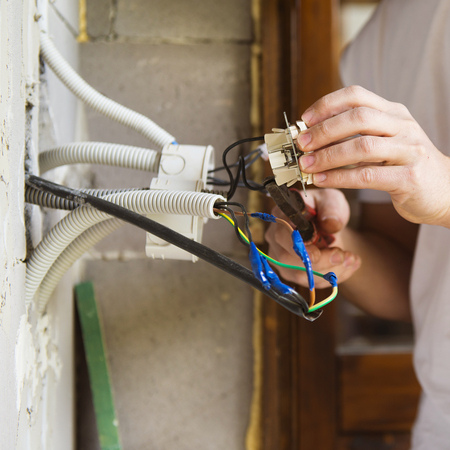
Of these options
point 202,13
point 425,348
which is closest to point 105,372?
point 425,348

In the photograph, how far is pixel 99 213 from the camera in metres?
0.53

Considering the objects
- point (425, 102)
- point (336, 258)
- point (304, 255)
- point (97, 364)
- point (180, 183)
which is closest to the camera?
point (304, 255)

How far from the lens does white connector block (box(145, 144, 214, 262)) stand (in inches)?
21.4

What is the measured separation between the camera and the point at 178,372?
98 cm

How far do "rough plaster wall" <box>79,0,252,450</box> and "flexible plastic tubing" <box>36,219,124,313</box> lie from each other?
1.16ft

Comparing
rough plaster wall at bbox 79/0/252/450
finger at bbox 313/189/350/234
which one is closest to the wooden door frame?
rough plaster wall at bbox 79/0/252/450

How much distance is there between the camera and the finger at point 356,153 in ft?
1.54

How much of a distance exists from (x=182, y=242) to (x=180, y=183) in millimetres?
111

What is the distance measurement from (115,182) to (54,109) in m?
0.24

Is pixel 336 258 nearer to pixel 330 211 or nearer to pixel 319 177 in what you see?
pixel 330 211

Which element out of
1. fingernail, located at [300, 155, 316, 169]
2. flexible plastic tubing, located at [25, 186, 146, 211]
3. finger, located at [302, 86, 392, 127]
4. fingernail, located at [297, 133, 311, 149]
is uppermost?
finger, located at [302, 86, 392, 127]

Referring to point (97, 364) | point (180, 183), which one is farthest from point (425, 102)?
point (97, 364)

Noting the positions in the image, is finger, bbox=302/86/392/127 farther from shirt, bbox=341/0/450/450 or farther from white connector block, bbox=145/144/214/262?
shirt, bbox=341/0/450/450

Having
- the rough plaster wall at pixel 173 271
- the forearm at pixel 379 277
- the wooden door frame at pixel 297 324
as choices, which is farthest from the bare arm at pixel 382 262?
the rough plaster wall at pixel 173 271
